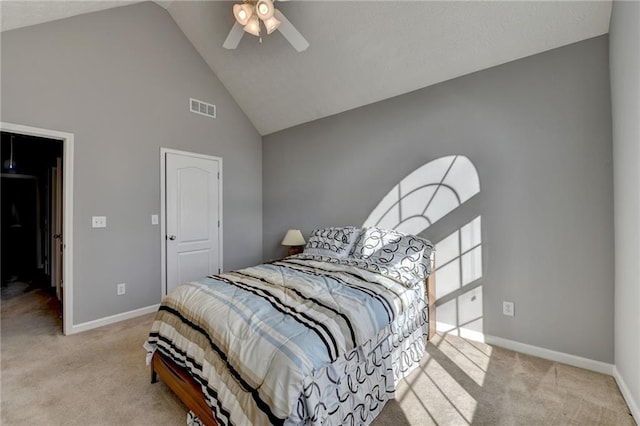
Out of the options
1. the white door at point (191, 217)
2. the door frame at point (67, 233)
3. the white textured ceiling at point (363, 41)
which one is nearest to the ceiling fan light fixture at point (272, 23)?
the white textured ceiling at point (363, 41)

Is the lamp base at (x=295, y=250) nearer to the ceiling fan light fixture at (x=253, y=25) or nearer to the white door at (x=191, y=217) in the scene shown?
the white door at (x=191, y=217)

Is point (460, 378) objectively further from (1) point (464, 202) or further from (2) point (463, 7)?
(2) point (463, 7)

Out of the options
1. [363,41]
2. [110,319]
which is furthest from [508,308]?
[110,319]

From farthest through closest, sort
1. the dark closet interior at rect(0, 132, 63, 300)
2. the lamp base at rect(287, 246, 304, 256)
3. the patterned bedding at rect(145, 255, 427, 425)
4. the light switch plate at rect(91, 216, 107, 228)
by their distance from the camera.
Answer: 1. the dark closet interior at rect(0, 132, 63, 300)
2. the lamp base at rect(287, 246, 304, 256)
3. the light switch plate at rect(91, 216, 107, 228)
4. the patterned bedding at rect(145, 255, 427, 425)

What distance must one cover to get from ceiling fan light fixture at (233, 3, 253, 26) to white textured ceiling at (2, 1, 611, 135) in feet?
2.78

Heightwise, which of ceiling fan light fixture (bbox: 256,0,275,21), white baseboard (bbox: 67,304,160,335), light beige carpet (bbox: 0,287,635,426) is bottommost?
light beige carpet (bbox: 0,287,635,426)

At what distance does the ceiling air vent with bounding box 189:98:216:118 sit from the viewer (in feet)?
13.1

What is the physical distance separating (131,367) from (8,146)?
4465mm

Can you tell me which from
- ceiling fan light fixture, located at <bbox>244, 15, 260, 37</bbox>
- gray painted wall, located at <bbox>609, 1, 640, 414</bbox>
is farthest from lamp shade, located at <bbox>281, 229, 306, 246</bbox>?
gray painted wall, located at <bbox>609, 1, 640, 414</bbox>

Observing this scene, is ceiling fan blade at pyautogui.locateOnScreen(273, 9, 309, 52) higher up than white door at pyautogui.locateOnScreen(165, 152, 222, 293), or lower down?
higher up

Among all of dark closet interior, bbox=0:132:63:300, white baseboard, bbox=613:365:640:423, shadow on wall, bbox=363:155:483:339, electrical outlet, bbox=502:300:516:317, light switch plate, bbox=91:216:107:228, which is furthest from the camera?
dark closet interior, bbox=0:132:63:300

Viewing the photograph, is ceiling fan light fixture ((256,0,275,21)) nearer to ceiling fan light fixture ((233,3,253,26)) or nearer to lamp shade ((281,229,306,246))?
ceiling fan light fixture ((233,3,253,26))

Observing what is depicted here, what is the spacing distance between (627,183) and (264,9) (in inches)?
108

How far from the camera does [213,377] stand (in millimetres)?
1465
